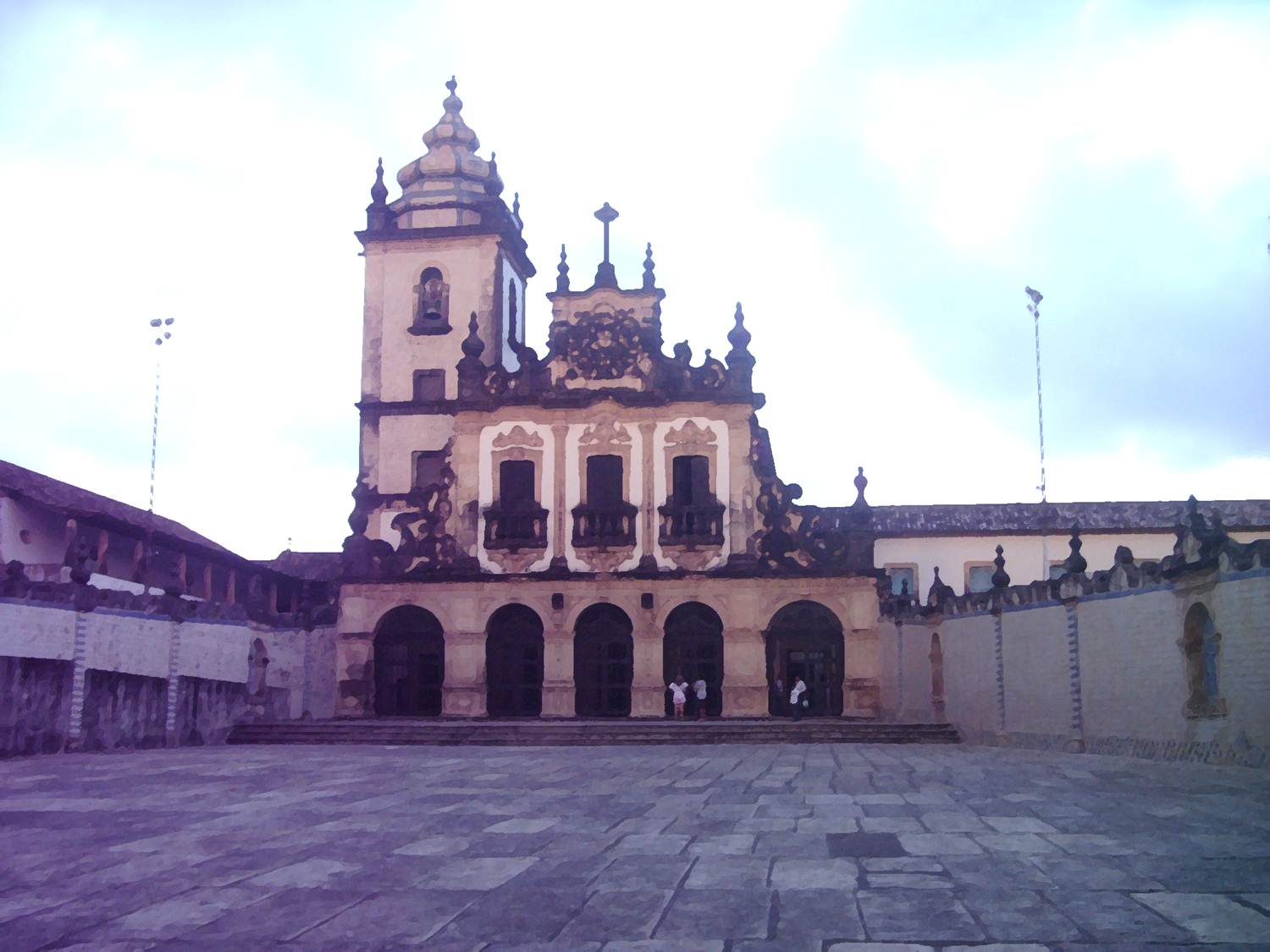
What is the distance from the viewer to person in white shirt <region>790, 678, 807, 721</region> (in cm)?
3081

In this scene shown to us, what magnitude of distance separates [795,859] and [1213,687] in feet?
38.2

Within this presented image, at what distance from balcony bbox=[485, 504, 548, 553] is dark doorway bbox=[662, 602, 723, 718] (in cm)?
395

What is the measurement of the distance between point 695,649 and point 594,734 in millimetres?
6111

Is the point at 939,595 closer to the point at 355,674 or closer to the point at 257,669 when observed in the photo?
the point at 355,674

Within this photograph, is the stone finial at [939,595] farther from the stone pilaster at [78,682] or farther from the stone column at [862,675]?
the stone pilaster at [78,682]

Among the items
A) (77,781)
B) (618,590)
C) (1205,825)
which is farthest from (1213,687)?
(618,590)

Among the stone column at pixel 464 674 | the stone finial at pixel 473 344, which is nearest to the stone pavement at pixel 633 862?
the stone column at pixel 464 674

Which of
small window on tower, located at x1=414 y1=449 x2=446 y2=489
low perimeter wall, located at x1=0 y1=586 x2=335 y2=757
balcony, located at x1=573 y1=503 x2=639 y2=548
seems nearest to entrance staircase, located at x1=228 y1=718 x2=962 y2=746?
low perimeter wall, located at x1=0 y1=586 x2=335 y2=757

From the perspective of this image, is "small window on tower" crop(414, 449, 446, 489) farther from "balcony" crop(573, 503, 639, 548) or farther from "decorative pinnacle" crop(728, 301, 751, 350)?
"decorative pinnacle" crop(728, 301, 751, 350)

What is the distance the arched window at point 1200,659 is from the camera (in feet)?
57.6

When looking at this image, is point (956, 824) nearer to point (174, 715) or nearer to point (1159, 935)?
point (1159, 935)

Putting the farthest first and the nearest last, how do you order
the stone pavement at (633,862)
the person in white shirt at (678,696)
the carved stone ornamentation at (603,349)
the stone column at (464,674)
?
the carved stone ornamentation at (603,349)
the stone column at (464,674)
the person in white shirt at (678,696)
the stone pavement at (633,862)

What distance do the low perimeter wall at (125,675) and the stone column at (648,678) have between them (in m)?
8.44

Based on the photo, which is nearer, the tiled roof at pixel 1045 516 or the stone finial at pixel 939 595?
the stone finial at pixel 939 595
